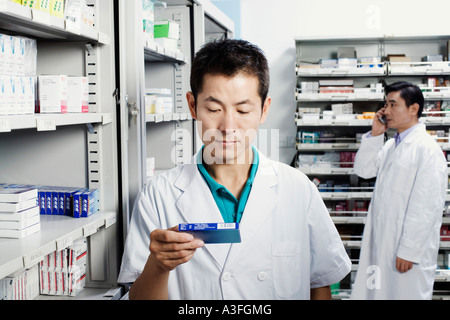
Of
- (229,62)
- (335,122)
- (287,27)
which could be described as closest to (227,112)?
(229,62)

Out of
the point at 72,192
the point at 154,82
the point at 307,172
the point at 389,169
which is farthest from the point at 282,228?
the point at 307,172

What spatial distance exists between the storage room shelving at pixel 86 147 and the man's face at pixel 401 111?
6.70ft

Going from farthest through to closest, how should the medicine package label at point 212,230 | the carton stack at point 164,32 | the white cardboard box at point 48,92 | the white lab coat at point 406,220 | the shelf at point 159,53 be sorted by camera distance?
the white lab coat at point 406,220 < the carton stack at point 164,32 < the shelf at point 159,53 < the white cardboard box at point 48,92 < the medicine package label at point 212,230

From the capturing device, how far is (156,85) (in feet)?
8.92

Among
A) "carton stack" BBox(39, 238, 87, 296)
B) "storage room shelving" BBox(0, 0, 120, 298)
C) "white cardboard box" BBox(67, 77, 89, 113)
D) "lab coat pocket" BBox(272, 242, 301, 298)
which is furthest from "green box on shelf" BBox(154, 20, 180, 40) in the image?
"lab coat pocket" BBox(272, 242, 301, 298)

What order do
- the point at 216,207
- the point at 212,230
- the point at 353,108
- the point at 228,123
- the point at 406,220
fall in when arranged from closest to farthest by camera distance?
the point at 212,230 < the point at 228,123 < the point at 216,207 < the point at 406,220 < the point at 353,108

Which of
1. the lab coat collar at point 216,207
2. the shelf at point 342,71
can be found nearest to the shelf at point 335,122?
the shelf at point 342,71

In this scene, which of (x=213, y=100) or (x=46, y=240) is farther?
(x=46, y=240)

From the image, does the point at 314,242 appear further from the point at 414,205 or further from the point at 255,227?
the point at 414,205

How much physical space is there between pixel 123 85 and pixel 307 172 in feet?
7.99

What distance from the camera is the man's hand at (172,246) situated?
3.03 ft

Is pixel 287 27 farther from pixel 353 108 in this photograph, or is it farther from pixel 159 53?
pixel 159 53

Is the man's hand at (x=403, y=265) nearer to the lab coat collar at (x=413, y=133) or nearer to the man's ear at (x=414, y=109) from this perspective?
the lab coat collar at (x=413, y=133)

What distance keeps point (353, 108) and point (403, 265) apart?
178 cm
